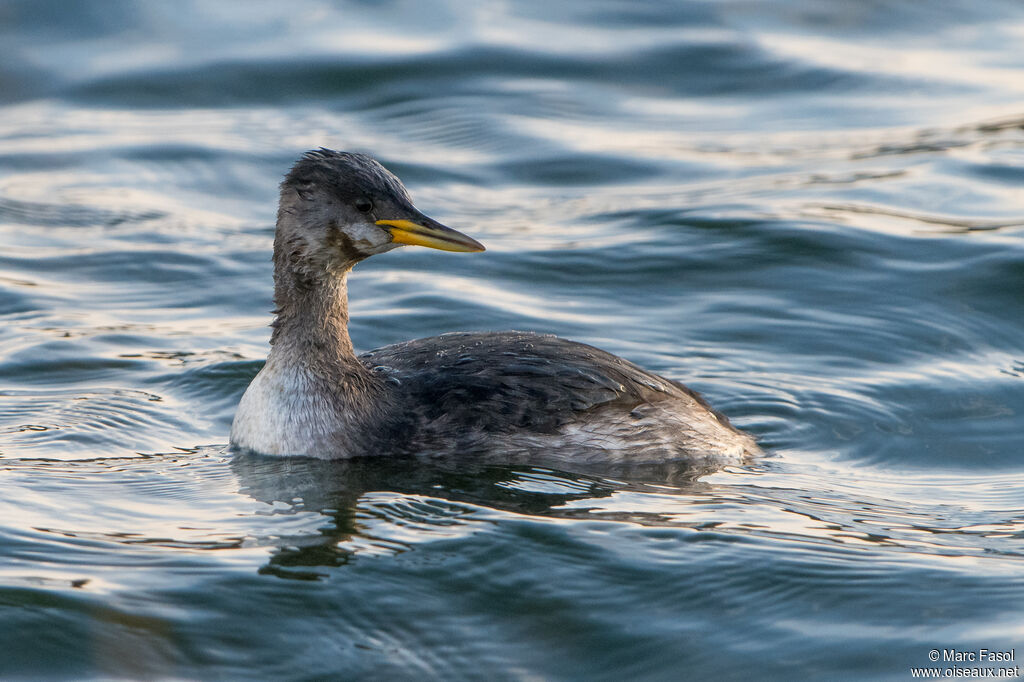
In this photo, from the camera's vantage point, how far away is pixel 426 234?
24.3 ft

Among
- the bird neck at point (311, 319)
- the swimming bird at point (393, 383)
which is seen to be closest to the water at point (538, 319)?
the swimming bird at point (393, 383)

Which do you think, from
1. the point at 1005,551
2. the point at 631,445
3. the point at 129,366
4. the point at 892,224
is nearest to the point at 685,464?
the point at 631,445

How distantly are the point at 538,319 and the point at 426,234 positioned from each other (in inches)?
117

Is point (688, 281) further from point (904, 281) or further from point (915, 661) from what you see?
point (915, 661)

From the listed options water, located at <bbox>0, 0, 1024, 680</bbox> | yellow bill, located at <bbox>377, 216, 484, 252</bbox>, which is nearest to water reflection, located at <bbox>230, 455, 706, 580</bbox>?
water, located at <bbox>0, 0, 1024, 680</bbox>

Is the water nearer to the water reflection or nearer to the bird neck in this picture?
the water reflection

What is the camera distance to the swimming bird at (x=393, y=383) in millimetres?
7422

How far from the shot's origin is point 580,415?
757 centimetres

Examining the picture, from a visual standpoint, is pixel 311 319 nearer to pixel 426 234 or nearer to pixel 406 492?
pixel 426 234

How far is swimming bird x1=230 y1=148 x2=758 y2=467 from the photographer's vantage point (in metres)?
7.42

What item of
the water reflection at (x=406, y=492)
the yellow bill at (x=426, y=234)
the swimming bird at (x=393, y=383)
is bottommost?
the water reflection at (x=406, y=492)

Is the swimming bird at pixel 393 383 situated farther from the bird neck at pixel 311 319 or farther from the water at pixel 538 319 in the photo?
Answer: the water at pixel 538 319

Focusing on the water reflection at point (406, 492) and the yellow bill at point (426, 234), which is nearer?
the water reflection at point (406, 492)

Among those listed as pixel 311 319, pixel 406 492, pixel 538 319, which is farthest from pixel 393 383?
pixel 538 319
